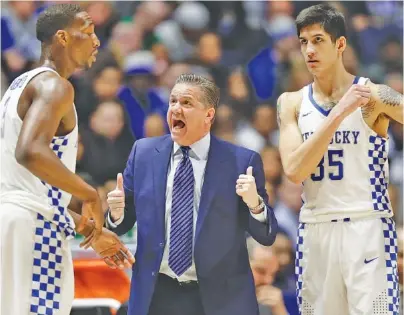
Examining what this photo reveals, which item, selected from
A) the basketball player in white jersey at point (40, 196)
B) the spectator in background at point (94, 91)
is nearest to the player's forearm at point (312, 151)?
the basketball player in white jersey at point (40, 196)

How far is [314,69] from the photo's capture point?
4.92 meters

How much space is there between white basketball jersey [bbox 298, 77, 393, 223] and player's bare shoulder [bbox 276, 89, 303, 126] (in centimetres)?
17

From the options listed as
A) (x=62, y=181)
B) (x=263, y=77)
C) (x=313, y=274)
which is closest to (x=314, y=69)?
(x=313, y=274)

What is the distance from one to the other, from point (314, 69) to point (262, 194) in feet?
2.82

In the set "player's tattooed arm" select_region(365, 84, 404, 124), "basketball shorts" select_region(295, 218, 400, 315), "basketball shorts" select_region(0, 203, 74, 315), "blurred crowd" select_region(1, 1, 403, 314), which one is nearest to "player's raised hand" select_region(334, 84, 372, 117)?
"player's tattooed arm" select_region(365, 84, 404, 124)

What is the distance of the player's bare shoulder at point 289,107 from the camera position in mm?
5023

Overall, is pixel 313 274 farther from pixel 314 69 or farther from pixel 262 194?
pixel 314 69

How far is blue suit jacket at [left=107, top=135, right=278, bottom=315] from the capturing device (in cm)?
445

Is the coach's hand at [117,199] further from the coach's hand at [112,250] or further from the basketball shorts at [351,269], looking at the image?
the basketball shorts at [351,269]

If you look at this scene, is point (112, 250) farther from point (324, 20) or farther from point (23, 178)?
point (324, 20)

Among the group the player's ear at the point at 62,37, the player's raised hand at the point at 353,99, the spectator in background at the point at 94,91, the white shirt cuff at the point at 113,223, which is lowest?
the white shirt cuff at the point at 113,223

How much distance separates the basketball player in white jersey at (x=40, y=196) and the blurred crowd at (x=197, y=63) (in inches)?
126

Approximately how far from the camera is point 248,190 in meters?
4.35

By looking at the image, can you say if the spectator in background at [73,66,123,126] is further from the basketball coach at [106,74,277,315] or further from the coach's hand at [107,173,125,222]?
the coach's hand at [107,173,125,222]
